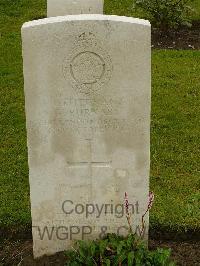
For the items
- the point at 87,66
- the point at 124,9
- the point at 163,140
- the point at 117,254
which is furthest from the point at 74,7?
the point at 124,9

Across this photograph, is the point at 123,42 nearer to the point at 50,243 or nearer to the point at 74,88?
the point at 74,88

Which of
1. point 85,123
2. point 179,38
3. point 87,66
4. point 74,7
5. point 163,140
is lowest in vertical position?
point 163,140

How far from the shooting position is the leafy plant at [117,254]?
402 centimetres

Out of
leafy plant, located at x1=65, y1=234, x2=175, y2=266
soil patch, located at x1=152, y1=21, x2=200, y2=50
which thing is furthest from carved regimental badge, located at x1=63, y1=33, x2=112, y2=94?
soil patch, located at x1=152, y1=21, x2=200, y2=50

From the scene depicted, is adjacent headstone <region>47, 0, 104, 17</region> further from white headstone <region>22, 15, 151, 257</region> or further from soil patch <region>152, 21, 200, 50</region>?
soil patch <region>152, 21, 200, 50</region>

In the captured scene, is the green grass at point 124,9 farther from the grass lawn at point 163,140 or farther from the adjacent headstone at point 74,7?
the adjacent headstone at point 74,7

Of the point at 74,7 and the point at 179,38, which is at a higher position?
the point at 74,7

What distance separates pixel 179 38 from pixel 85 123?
6.09 metres

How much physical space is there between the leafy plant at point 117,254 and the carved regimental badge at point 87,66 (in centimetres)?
106

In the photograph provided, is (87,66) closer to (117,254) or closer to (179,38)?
(117,254)

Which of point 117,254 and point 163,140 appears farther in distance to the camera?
point 163,140

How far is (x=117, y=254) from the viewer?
4.04 meters

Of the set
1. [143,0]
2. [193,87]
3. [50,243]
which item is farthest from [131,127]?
[143,0]

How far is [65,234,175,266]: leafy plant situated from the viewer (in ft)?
13.2
